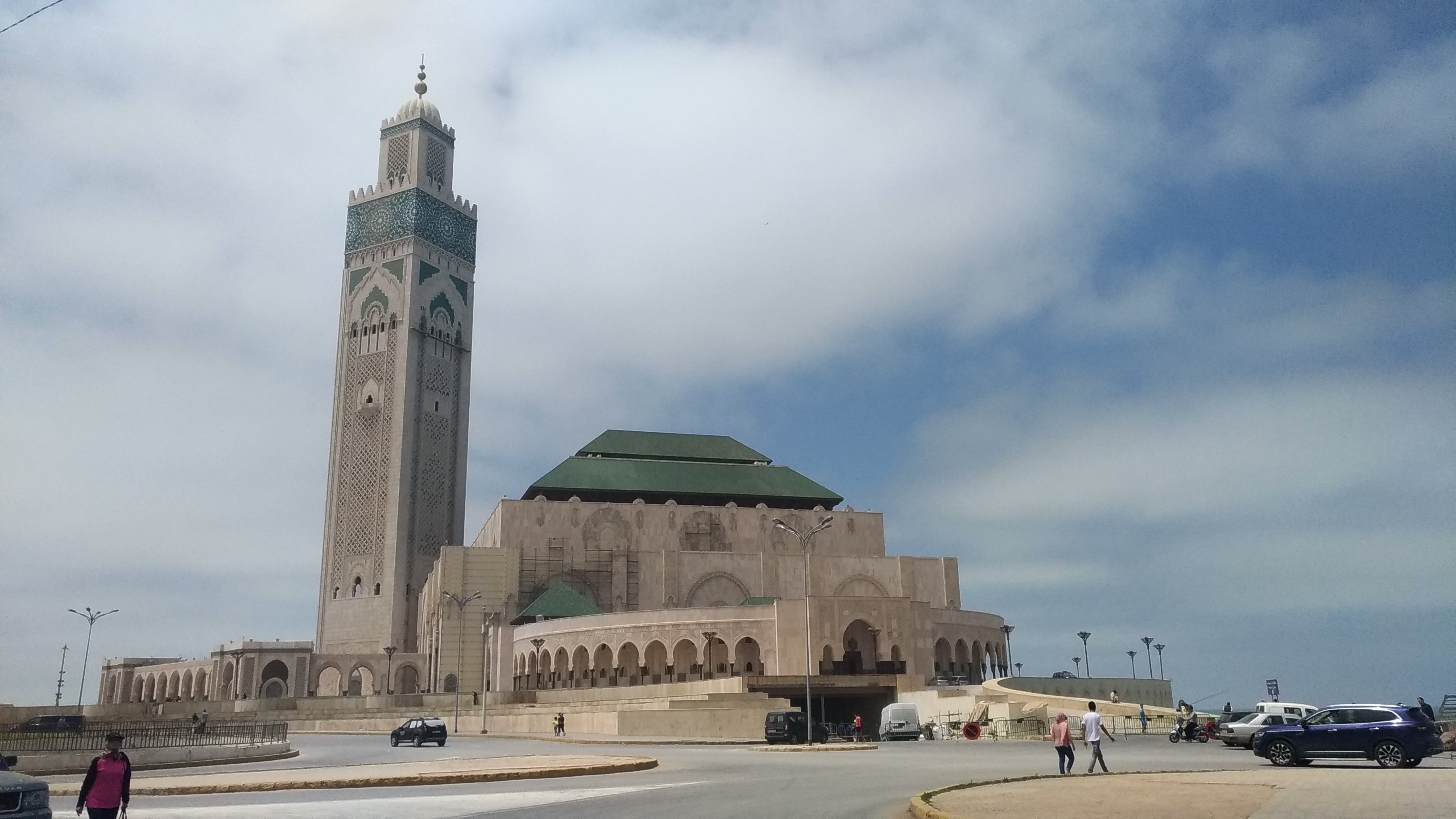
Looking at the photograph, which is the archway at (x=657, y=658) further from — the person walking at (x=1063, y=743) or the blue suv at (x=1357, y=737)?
the person walking at (x=1063, y=743)

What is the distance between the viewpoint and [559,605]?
6494cm

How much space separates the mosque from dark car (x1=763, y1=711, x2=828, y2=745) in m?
13.0

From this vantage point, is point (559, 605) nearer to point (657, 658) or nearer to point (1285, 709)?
point (657, 658)

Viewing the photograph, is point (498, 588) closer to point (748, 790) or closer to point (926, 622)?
point (926, 622)

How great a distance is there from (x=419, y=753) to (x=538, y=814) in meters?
17.3

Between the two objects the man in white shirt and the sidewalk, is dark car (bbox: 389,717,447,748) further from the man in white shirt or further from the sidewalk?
the sidewalk

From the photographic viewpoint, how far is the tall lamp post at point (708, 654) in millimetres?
55312

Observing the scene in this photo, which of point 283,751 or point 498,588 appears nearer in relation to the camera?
point 283,751

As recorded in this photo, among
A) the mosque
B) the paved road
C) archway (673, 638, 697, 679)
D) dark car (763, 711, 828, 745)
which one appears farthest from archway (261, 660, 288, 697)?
dark car (763, 711, 828, 745)

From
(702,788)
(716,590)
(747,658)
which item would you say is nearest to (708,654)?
(747,658)

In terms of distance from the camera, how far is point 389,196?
88.2 metres

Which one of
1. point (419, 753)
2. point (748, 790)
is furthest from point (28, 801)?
point (419, 753)

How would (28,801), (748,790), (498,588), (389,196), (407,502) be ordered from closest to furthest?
(28,801) → (748,790) → (498,588) → (407,502) → (389,196)

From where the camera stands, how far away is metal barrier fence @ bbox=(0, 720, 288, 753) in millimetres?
25578
